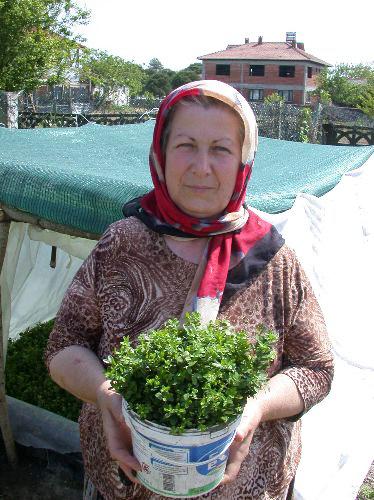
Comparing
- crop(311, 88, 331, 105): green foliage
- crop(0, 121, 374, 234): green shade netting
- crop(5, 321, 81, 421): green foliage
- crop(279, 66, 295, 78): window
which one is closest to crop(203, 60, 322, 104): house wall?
crop(279, 66, 295, 78): window

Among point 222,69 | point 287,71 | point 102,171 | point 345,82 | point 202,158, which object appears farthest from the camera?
point 222,69

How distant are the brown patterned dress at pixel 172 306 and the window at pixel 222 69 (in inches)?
1946

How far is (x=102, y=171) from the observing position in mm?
3141

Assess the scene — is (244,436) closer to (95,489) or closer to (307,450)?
(95,489)

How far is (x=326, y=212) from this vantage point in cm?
310

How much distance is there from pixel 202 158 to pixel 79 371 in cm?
61

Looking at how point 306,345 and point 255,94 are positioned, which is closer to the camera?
point 306,345

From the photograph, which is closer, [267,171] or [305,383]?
[305,383]

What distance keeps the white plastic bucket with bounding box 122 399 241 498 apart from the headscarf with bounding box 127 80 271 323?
1.14ft

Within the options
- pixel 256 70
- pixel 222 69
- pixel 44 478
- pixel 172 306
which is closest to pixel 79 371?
pixel 172 306

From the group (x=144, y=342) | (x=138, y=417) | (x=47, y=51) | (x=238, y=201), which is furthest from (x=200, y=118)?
(x=47, y=51)

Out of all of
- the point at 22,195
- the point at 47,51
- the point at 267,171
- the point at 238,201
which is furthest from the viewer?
the point at 47,51

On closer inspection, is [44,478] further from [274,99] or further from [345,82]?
[345,82]

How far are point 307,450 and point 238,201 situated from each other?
5.64ft
